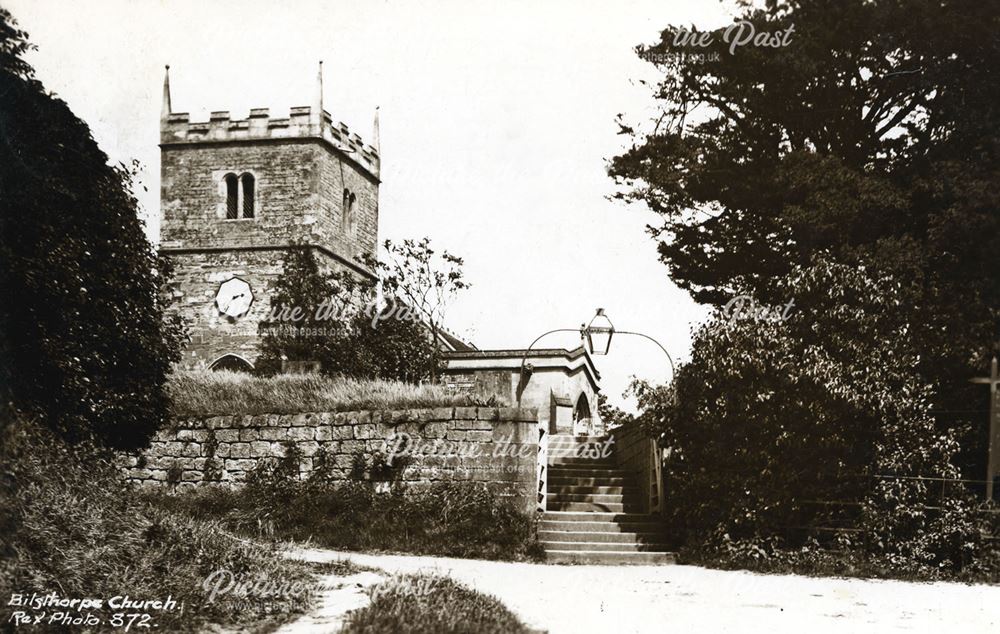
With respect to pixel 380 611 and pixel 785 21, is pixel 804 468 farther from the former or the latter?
pixel 785 21

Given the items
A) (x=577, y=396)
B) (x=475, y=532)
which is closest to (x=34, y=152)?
(x=475, y=532)

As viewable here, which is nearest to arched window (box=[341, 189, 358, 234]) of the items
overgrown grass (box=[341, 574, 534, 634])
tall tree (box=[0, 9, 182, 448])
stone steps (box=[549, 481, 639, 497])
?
stone steps (box=[549, 481, 639, 497])

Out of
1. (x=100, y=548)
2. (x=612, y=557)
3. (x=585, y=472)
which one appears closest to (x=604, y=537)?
(x=612, y=557)

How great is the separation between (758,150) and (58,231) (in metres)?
13.5

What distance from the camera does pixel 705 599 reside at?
10.7 meters

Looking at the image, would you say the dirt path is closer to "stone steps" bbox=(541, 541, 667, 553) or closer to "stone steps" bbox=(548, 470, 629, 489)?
"stone steps" bbox=(541, 541, 667, 553)

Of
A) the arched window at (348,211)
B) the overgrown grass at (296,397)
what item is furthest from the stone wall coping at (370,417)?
the arched window at (348,211)

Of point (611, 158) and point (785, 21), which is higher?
point (785, 21)

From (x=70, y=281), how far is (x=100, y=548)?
3632 millimetres

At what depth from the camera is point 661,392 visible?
611 inches

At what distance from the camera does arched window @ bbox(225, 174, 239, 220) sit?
38.2 m

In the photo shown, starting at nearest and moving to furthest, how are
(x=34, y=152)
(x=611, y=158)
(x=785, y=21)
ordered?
(x=34, y=152), (x=785, y=21), (x=611, y=158)

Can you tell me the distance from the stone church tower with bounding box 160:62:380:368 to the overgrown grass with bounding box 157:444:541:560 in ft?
67.3

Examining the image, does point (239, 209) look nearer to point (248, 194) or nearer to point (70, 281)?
point (248, 194)
